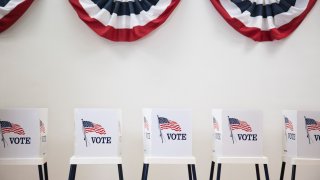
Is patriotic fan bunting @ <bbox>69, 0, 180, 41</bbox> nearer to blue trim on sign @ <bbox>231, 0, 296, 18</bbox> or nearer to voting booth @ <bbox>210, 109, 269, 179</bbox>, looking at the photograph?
blue trim on sign @ <bbox>231, 0, 296, 18</bbox>

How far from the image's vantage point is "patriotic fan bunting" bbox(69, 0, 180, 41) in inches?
138

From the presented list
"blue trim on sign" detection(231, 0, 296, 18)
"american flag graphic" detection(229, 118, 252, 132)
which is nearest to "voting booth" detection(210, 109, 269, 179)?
"american flag graphic" detection(229, 118, 252, 132)

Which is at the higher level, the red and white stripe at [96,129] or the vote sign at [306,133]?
the red and white stripe at [96,129]

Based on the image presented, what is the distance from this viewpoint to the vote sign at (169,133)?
2.90m

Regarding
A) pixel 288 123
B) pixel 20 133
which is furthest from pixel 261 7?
pixel 20 133

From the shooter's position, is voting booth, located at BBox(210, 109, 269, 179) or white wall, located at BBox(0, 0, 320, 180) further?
white wall, located at BBox(0, 0, 320, 180)

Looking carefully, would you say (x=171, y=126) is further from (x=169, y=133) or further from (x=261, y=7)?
(x=261, y=7)

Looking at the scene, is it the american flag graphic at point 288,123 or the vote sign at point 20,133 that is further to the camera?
the american flag graphic at point 288,123

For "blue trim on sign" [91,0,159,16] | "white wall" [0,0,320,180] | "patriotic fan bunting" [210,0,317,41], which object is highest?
"blue trim on sign" [91,0,159,16]

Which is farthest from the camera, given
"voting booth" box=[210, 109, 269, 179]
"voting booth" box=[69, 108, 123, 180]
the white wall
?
the white wall

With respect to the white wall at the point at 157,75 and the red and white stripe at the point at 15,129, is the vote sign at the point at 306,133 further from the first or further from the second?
the red and white stripe at the point at 15,129

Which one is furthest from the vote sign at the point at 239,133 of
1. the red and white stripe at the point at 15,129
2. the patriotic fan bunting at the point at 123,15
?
the red and white stripe at the point at 15,129

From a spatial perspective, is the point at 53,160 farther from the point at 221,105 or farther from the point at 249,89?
the point at 249,89

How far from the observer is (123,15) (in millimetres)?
3564
